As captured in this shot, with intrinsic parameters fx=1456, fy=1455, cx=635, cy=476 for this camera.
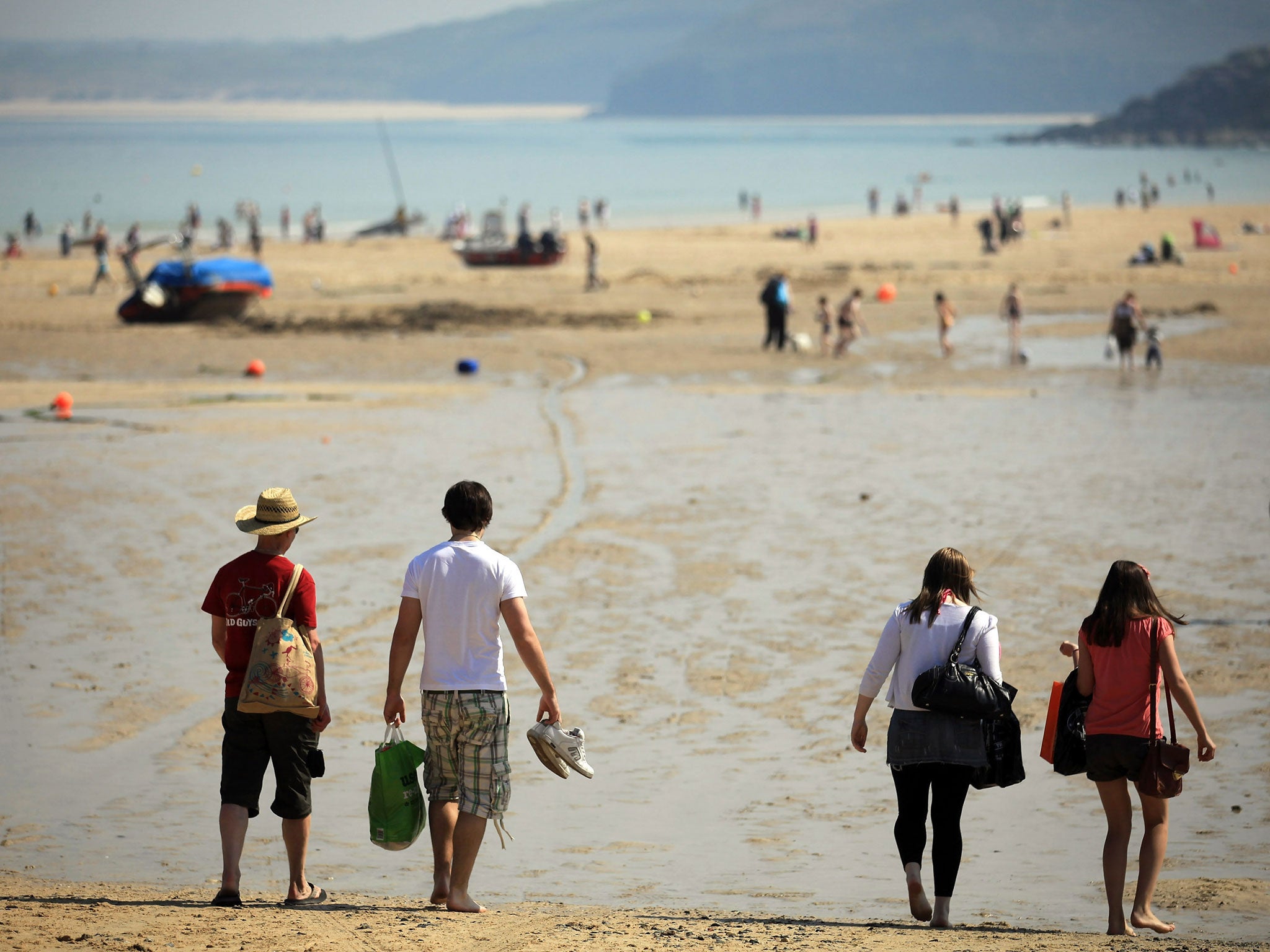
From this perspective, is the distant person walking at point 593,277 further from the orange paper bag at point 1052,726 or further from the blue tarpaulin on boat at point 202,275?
the orange paper bag at point 1052,726

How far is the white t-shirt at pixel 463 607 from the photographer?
211 inches

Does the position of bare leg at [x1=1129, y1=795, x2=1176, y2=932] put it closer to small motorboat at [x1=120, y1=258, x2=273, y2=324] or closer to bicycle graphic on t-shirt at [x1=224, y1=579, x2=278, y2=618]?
bicycle graphic on t-shirt at [x1=224, y1=579, x2=278, y2=618]

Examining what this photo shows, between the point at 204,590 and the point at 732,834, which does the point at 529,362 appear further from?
the point at 732,834

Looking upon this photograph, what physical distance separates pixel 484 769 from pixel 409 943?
70 cm

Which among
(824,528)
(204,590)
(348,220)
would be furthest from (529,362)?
(348,220)

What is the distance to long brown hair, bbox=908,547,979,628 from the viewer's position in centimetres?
551

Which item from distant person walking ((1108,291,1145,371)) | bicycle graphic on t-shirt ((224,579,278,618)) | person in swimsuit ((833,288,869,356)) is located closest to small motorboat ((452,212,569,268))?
person in swimsuit ((833,288,869,356))

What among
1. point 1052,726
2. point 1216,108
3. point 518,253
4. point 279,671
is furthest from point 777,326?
point 1216,108

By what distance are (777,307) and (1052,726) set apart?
68.4ft

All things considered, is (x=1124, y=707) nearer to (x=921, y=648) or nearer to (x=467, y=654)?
(x=921, y=648)

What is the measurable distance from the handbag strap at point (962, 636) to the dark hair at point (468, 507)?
180 centimetres

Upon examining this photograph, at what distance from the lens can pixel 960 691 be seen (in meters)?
5.37

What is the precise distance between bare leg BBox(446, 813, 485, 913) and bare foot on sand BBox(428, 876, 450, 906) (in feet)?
0.25

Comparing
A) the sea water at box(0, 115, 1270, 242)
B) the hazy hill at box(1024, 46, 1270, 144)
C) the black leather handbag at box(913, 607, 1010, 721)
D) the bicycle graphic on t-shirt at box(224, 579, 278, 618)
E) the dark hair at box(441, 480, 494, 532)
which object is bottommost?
the black leather handbag at box(913, 607, 1010, 721)
